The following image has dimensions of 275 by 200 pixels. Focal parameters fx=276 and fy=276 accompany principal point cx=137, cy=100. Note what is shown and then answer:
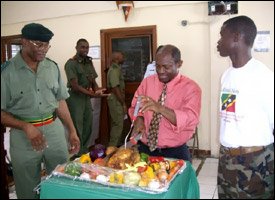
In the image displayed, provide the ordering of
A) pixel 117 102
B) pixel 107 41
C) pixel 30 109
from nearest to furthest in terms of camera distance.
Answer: pixel 30 109, pixel 107 41, pixel 117 102

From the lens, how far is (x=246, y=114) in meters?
1.11

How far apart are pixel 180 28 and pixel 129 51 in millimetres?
772

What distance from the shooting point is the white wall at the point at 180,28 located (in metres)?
1.47

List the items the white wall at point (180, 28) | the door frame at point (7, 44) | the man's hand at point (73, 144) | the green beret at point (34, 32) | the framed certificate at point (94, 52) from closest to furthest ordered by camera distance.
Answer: the green beret at point (34, 32), the door frame at point (7, 44), the white wall at point (180, 28), the man's hand at point (73, 144), the framed certificate at point (94, 52)

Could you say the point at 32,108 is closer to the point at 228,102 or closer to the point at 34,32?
the point at 34,32

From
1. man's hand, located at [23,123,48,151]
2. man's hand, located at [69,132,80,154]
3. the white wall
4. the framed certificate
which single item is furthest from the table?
the framed certificate

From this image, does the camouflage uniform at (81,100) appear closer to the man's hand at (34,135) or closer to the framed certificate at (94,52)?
the framed certificate at (94,52)

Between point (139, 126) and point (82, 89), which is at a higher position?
point (82, 89)

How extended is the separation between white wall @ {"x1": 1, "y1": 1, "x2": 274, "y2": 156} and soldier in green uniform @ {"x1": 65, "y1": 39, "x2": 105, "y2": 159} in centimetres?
6

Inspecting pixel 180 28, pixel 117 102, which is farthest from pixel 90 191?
pixel 180 28

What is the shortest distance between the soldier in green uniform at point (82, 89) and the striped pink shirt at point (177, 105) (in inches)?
14.8

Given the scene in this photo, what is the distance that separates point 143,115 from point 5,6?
0.90 meters

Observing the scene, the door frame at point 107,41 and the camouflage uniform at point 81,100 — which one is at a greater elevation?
the door frame at point 107,41

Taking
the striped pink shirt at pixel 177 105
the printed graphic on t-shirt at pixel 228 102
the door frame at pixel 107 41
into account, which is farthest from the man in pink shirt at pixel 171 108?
the door frame at pixel 107 41
